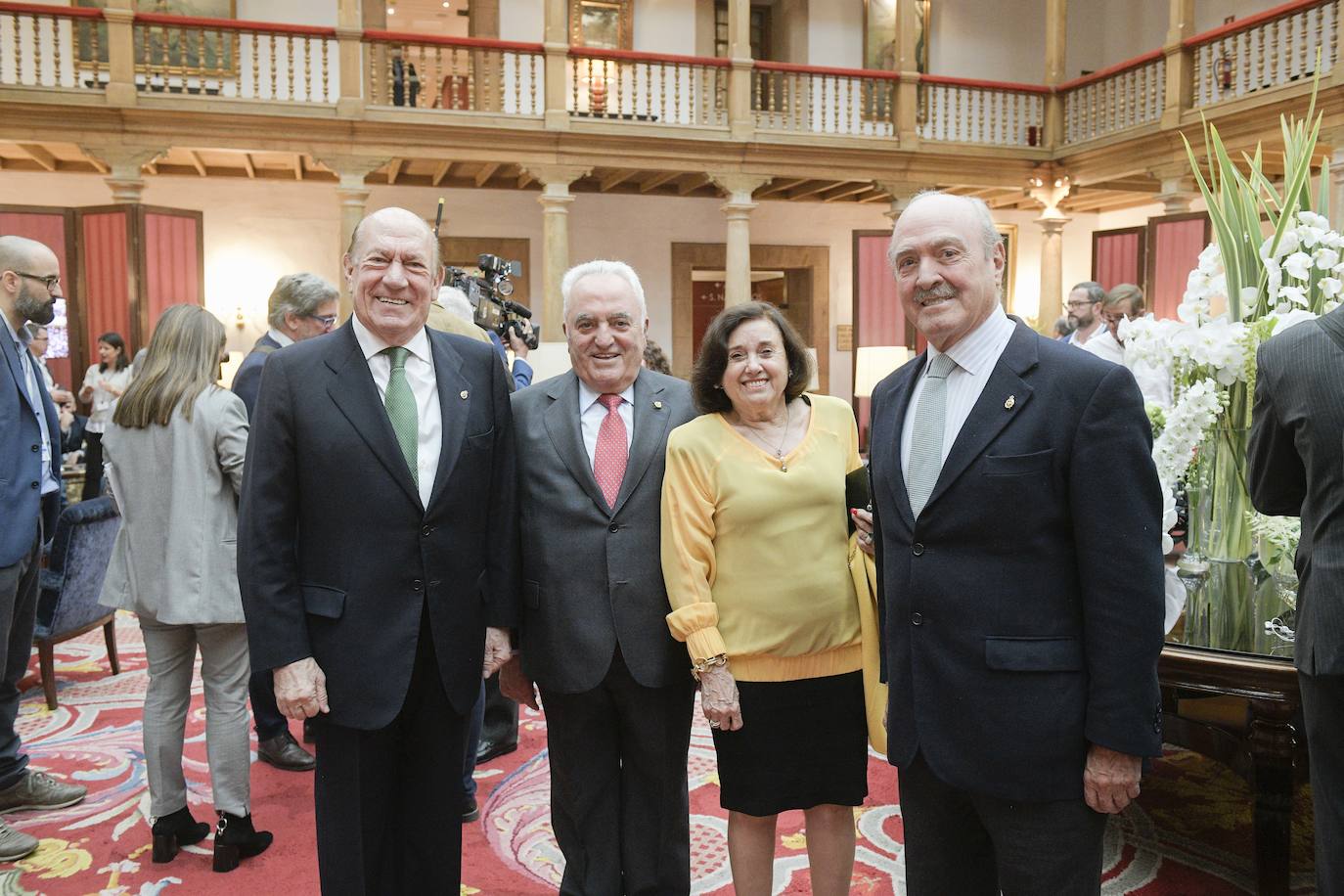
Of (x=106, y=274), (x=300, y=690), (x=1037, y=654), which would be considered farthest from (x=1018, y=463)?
(x=106, y=274)

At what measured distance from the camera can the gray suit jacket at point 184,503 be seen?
2725 mm

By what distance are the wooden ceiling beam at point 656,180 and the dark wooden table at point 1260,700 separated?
980cm

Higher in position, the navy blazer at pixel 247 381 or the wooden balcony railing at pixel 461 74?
the wooden balcony railing at pixel 461 74

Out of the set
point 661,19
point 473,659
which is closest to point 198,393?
point 473,659

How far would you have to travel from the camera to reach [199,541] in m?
2.76

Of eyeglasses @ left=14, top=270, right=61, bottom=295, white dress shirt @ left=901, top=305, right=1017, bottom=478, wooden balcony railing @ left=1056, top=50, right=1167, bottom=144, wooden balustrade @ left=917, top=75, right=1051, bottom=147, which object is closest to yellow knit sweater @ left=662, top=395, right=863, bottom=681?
white dress shirt @ left=901, top=305, right=1017, bottom=478

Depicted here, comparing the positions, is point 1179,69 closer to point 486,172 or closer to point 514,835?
point 486,172

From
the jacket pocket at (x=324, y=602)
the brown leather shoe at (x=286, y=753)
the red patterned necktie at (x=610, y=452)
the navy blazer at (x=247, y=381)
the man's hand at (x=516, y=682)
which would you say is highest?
the navy blazer at (x=247, y=381)

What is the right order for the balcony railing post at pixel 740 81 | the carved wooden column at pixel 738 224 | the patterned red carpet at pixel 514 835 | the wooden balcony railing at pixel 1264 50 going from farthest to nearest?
1. the carved wooden column at pixel 738 224
2. the balcony railing post at pixel 740 81
3. the wooden balcony railing at pixel 1264 50
4. the patterned red carpet at pixel 514 835

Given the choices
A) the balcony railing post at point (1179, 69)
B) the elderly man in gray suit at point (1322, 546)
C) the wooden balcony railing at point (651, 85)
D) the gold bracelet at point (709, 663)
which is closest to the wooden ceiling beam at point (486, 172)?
the wooden balcony railing at point (651, 85)

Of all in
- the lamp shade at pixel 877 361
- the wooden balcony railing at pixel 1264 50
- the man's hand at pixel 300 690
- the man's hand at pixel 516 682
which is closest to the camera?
the man's hand at pixel 300 690

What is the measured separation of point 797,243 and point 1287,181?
37.9ft

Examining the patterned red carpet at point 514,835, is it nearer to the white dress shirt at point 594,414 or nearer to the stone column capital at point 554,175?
the white dress shirt at point 594,414

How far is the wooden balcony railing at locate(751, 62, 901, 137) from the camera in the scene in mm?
11656
